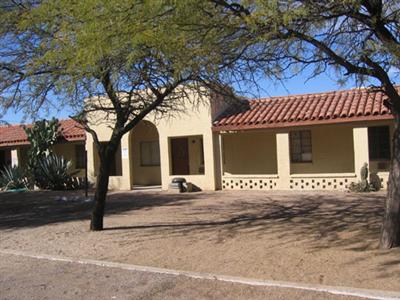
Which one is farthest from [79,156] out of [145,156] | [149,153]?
[149,153]

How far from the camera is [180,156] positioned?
23.6 meters

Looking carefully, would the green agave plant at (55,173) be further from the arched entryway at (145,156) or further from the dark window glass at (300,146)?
the dark window glass at (300,146)

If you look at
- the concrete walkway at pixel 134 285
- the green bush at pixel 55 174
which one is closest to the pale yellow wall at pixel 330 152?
the green bush at pixel 55 174

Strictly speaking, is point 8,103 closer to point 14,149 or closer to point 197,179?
point 197,179

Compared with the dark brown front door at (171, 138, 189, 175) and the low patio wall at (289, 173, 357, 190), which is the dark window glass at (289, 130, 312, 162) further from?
the dark brown front door at (171, 138, 189, 175)

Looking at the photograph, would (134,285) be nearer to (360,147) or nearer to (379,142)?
(360,147)

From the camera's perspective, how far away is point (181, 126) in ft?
70.3

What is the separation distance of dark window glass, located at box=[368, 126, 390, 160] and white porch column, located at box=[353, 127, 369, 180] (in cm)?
135

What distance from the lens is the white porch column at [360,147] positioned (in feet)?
58.6

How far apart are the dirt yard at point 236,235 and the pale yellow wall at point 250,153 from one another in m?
4.24

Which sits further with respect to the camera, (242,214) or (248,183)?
(248,183)

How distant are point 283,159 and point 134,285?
13.3 metres

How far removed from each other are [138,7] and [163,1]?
49 cm

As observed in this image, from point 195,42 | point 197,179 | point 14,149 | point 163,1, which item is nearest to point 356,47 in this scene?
point 195,42
